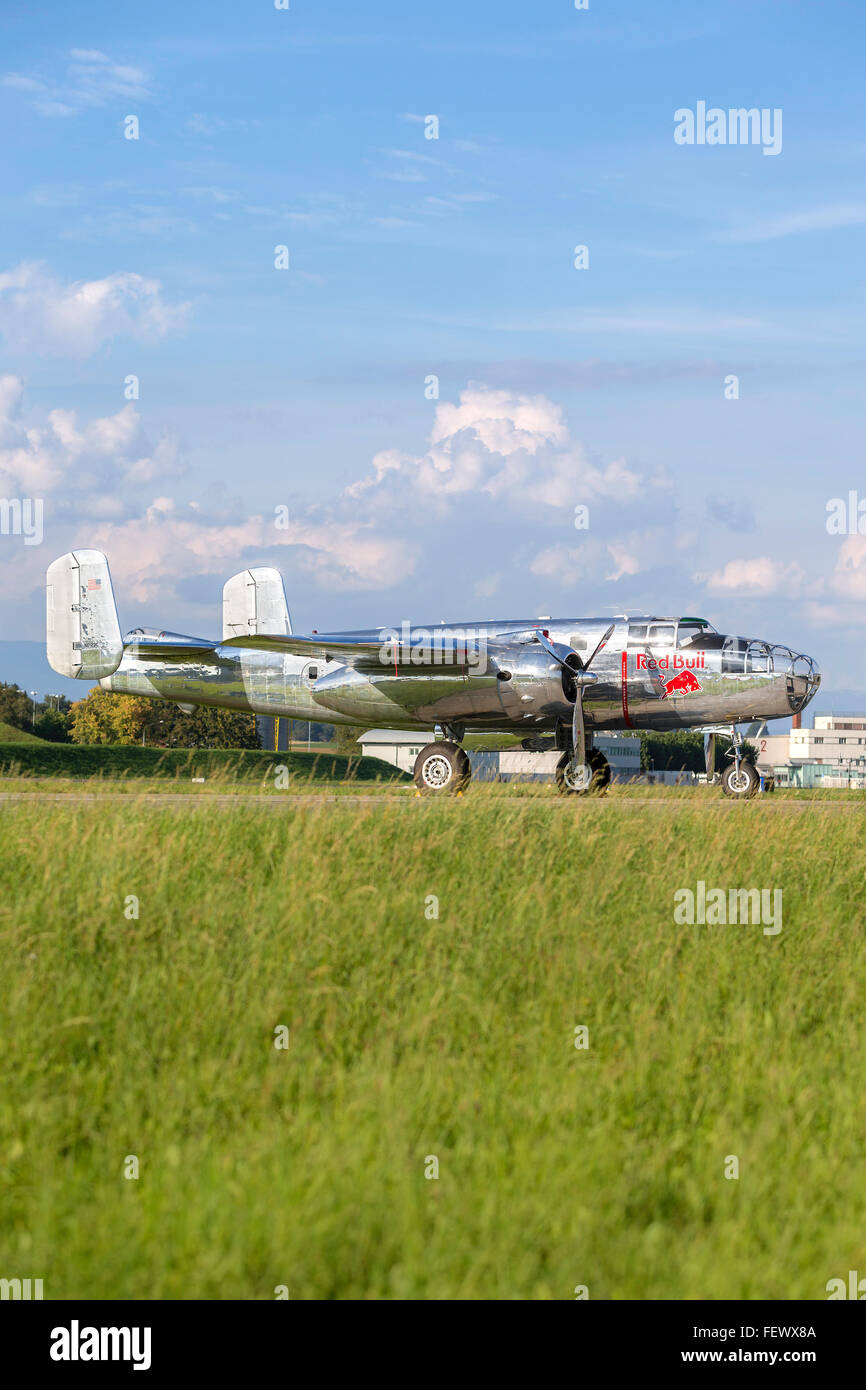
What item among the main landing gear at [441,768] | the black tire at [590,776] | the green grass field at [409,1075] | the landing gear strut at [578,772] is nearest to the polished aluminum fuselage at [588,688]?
the landing gear strut at [578,772]

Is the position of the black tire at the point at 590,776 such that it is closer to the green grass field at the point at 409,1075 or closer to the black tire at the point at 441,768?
the black tire at the point at 441,768

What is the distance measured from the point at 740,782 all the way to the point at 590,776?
3.40 m

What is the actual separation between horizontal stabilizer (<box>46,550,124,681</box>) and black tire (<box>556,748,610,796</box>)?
15.2 metres

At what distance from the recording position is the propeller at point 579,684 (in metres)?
24.2

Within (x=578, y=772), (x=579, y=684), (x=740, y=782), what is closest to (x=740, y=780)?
(x=740, y=782)

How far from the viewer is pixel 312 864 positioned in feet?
32.9

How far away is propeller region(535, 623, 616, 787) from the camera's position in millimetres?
24188

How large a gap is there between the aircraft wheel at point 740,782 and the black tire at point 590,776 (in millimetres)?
2602

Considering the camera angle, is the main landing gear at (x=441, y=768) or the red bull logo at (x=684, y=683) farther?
the red bull logo at (x=684, y=683)

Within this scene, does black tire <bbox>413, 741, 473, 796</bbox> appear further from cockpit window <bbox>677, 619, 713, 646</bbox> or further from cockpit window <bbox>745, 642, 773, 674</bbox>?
cockpit window <bbox>745, 642, 773, 674</bbox>

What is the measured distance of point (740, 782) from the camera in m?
24.9

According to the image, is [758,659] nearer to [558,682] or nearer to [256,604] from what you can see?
[558,682]

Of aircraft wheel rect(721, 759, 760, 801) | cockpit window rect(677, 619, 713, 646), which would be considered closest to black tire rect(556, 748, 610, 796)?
aircraft wheel rect(721, 759, 760, 801)
